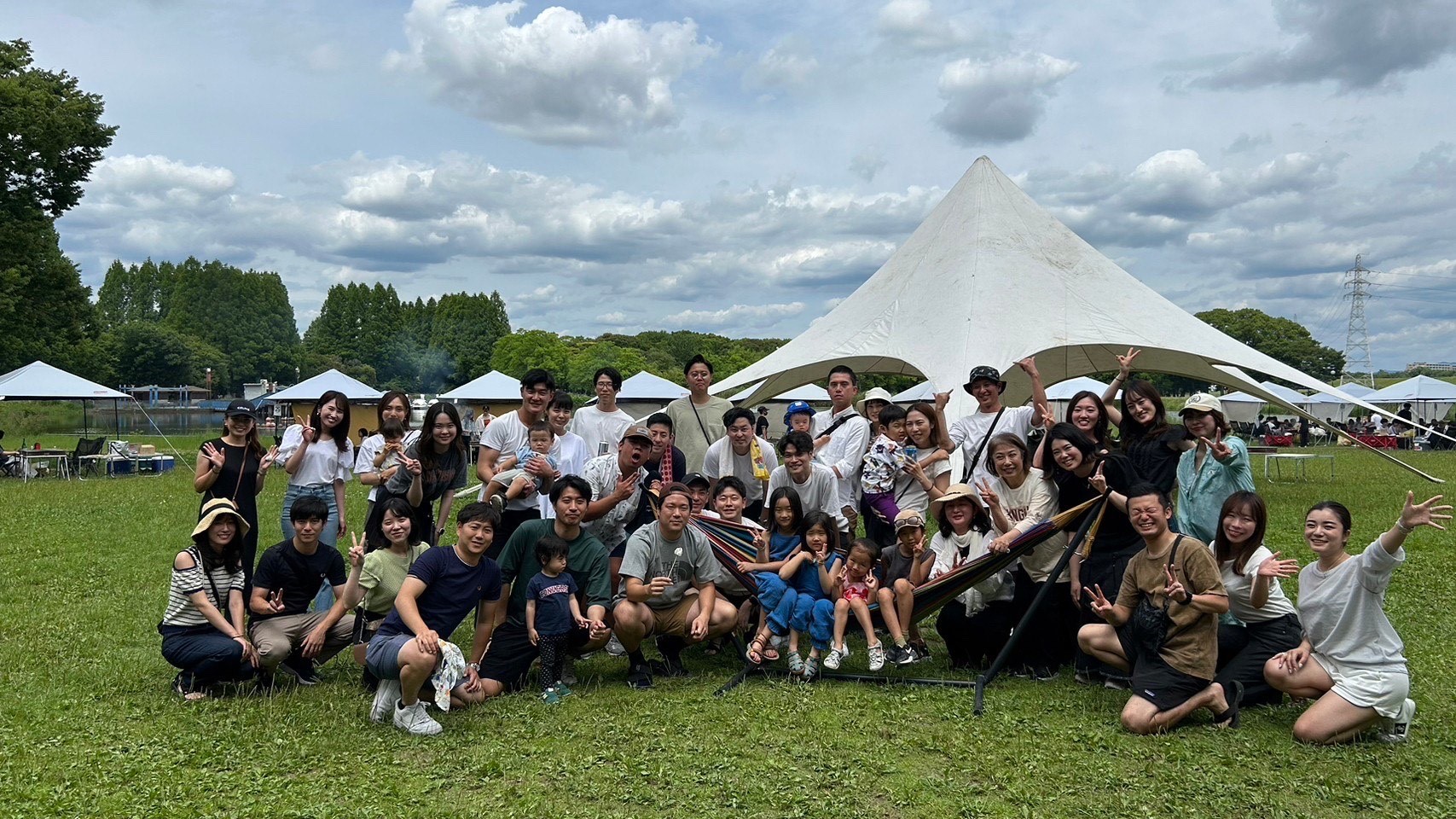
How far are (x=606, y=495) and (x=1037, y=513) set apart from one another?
220 centimetres

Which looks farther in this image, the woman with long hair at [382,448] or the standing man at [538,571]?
the woman with long hair at [382,448]

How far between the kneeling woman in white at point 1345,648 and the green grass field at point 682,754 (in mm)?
115

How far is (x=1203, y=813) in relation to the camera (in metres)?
3.07

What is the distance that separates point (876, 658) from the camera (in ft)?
14.9

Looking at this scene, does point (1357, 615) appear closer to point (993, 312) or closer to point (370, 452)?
point (370, 452)

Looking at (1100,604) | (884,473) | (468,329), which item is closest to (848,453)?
(884,473)

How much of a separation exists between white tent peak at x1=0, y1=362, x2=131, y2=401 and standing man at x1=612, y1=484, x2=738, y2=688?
15.8 metres

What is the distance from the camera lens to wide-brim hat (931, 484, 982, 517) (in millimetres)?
4621

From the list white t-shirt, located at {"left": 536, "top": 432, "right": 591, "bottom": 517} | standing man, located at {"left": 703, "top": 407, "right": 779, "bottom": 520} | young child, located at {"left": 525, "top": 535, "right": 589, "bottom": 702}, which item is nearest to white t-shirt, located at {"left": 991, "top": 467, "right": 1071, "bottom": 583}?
standing man, located at {"left": 703, "top": 407, "right": 779, "bottom": 520}

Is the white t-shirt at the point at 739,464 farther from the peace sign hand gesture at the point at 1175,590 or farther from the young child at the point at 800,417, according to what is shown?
the peace sign hand gesture at the point at 1175,590

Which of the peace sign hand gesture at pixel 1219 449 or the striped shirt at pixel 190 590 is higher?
the peace sign hand gesture at pixel 1219 449

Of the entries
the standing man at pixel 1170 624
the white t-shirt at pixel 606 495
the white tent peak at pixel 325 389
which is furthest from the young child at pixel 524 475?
the white tent peak at pixel 325 389

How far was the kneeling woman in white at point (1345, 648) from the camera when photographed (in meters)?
3.56

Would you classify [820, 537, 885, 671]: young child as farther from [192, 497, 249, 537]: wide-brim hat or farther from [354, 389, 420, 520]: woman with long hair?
[192, 497, 249, 537]: wide-brim hat
